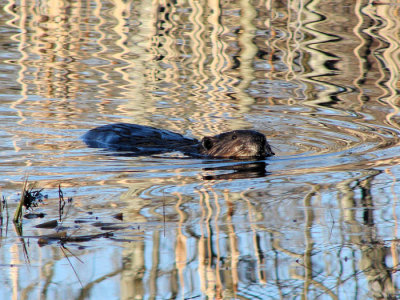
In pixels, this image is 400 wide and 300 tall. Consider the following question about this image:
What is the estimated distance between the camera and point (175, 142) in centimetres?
750

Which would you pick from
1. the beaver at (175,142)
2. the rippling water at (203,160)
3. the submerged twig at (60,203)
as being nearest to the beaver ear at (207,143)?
the beaver at (175,142)

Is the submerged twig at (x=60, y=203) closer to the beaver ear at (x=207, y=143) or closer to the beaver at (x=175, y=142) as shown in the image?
the beaver at (x=175, y=142)

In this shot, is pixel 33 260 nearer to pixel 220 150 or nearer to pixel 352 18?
pixel 220 150

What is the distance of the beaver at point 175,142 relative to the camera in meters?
6.99

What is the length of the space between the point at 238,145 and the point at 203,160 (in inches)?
16.0

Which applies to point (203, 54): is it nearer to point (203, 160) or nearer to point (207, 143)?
point (207, 143)

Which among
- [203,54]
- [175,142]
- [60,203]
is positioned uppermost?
[60,203]

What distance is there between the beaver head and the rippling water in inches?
8.2

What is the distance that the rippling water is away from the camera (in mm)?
3678

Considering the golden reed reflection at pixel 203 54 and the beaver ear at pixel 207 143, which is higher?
the beaver ear at pixel 207 143

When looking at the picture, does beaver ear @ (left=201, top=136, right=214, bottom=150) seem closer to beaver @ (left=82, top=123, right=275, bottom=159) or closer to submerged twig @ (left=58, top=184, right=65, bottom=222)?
beaver @ (left=82, top=123, right=275, bottom=159)

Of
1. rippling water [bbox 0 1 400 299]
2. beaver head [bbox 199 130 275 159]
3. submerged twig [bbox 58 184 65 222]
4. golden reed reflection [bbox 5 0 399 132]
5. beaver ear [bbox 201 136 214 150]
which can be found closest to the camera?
rippling water [bbox 0 1 400 299]

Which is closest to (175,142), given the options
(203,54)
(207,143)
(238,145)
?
(207,143)

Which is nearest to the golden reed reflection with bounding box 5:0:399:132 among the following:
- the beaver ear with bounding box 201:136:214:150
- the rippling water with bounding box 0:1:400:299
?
the rippling water with bounding box 0:1:400:299
